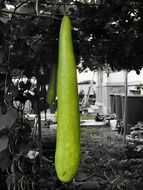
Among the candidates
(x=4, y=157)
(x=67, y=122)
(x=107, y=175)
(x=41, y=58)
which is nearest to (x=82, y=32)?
(x=41, y=58)

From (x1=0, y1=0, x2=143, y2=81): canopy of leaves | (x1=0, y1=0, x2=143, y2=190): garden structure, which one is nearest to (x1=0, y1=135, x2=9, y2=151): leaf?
(x1=0, y1=0, x2=143, y2=190): garden structure

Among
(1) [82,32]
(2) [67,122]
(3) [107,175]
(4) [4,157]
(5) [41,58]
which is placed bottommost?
(3) [107,175]

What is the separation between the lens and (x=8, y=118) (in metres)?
1.37

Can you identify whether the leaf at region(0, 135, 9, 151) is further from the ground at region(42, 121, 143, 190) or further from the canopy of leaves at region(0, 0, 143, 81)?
the ground at region(42, 121, 143, 190)

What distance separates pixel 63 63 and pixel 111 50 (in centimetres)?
177

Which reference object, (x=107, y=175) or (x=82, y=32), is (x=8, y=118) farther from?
(x=107, y=175)

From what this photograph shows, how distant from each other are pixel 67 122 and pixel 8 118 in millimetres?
441

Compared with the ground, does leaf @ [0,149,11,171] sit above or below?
above

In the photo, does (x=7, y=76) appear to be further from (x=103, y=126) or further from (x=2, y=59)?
(x=103, y=126)

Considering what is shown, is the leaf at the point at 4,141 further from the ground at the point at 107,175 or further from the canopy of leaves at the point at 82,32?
the ground at the point at 107,175

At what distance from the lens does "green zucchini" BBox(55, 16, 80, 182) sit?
98 cm

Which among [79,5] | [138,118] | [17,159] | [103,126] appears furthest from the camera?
[103,126]

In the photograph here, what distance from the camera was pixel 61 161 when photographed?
1.00 metres

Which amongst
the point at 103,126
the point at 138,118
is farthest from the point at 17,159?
the point at 103,126
